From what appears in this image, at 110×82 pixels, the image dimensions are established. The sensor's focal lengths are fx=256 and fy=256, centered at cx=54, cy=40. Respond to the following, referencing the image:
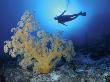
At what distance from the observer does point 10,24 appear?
23.9ft

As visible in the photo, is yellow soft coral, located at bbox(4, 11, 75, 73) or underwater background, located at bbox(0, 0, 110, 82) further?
underwater background, located at bbox(0, 0, 110, 82)

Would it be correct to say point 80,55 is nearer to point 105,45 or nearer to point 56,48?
point 105,45

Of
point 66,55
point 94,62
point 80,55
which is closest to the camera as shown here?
point 66,55

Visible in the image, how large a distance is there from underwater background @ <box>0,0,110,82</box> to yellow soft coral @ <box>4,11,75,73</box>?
5.12 feet

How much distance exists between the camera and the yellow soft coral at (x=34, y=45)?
5.09 metres

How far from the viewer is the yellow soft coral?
5086mm

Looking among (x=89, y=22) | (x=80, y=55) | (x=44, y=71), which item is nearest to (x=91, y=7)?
(x=89, y=22)

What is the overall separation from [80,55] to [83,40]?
0.95m

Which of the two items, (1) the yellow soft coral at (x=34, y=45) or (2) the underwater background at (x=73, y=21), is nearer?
(1) the yellow soft coral at (x=34, y=45)

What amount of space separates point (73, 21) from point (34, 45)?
224 cm

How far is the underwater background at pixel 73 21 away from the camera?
7.03 meters

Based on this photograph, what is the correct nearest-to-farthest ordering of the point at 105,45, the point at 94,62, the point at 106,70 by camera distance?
the point at 106,70 → the point at 94,62 → the point at 105,45

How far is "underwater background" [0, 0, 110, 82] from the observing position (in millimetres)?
7027

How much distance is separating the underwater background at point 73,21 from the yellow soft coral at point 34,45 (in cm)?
156
